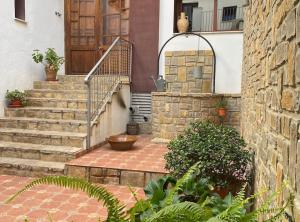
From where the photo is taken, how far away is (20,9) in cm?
568

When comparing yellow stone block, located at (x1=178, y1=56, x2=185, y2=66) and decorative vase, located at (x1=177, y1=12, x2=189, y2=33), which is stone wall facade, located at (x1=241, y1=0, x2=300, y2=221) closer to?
yellow stone block, located at (x1=178, y1=56, x2=185, y2=66)

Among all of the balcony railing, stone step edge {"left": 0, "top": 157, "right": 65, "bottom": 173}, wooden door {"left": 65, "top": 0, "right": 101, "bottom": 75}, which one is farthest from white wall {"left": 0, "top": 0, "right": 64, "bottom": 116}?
the balcony railing

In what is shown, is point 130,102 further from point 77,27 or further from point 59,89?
point 77,27

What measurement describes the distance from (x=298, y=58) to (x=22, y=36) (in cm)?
568

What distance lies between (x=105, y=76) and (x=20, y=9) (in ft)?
7.14

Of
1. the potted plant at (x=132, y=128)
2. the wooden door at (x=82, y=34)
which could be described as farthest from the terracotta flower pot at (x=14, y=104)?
the potted plant at (x=132, y=128)

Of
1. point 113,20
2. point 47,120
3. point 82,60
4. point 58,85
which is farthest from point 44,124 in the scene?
point 113,20

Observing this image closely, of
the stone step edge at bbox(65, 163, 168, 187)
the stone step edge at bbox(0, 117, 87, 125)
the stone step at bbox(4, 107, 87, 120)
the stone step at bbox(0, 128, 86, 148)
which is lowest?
the stone step edge at bbox(65, 163, 168, 187)

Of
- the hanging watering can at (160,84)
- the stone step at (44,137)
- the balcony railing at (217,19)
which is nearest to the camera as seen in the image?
the stone step at (44,137)

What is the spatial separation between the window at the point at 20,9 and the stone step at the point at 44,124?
2074 mm

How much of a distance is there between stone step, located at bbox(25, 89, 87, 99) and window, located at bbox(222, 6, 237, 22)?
379cm

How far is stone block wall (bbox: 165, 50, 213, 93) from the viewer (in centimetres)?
599

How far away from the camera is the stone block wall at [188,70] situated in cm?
599

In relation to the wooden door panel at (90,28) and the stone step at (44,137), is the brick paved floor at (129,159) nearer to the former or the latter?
the stone step at (44,137)
